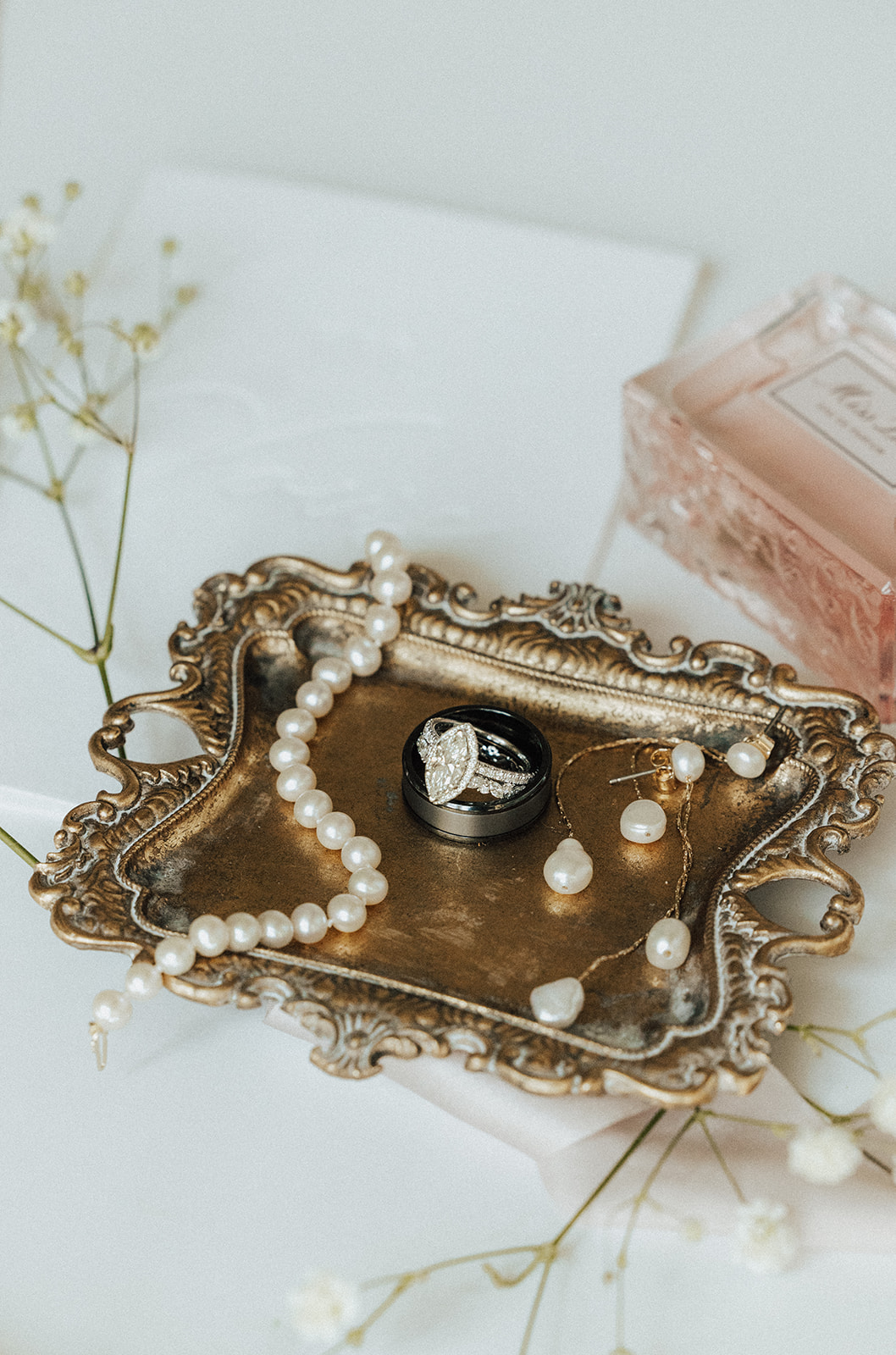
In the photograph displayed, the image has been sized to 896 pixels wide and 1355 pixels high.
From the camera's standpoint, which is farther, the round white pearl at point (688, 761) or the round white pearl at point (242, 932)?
the round white pearl at point (688, 761)

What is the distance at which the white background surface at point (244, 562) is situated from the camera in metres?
0.87

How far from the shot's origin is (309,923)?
93cm

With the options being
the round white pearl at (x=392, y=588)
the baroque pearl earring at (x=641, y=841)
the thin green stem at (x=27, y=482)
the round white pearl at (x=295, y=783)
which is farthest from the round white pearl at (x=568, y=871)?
the thin green stem at (x=27, y=482)

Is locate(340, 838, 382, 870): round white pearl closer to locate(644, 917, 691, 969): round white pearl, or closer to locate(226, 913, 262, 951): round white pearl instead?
locate(226, 913, 262, 951): round white pearl

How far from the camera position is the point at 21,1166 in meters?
0.93

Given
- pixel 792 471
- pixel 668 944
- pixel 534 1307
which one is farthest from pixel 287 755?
pixel 792 471

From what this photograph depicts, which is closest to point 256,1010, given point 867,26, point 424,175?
point 424,175

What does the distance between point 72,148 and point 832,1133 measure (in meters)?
1.75

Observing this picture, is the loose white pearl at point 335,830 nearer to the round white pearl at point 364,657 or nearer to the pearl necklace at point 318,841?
the pearl necklace at point 318,841

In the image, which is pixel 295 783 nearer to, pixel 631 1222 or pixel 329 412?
pixel 631 1222

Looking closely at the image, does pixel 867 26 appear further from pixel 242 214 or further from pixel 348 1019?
pixel 348 1019

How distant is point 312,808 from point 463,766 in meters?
0.12

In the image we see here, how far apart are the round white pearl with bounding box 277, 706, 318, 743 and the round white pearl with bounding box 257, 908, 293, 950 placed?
0.68 feet

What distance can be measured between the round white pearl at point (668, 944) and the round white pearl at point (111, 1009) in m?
0.38
